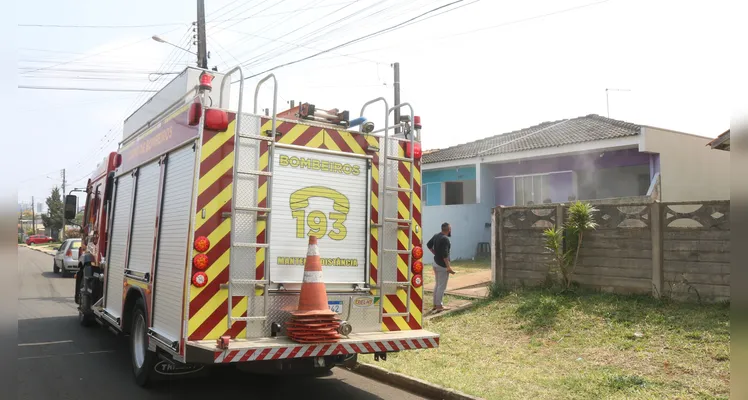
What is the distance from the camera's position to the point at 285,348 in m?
4.97

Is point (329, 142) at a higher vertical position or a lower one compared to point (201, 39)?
lower

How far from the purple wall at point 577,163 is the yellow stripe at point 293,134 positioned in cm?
1595

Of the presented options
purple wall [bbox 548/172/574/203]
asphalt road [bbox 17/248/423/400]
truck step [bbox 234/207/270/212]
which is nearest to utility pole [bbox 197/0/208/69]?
asphalt road [bbox 17/248/423/400]

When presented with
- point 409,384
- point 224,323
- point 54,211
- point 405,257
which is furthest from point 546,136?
point 54,211

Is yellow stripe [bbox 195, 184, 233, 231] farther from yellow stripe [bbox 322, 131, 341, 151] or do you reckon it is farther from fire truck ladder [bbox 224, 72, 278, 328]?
yellow stripe [bbox 322, 131, 341, 151]

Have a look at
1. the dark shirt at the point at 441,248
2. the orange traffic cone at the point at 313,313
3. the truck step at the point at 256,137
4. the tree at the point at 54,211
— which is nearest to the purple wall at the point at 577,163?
the dark shirt at the point at 441,248

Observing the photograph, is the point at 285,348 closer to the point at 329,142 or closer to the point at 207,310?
the point at 207,310

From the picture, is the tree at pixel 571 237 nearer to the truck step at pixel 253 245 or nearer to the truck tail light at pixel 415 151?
the truck tail light at pixel 415 151

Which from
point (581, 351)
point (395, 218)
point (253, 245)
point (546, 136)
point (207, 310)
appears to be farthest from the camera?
point (546, 136)

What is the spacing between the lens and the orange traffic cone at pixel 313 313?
5.11 meters

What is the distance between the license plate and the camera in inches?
225

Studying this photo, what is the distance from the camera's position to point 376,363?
744cm

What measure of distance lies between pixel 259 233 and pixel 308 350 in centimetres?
121

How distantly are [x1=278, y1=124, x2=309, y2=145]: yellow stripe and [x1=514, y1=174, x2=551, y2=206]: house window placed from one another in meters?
16.4
